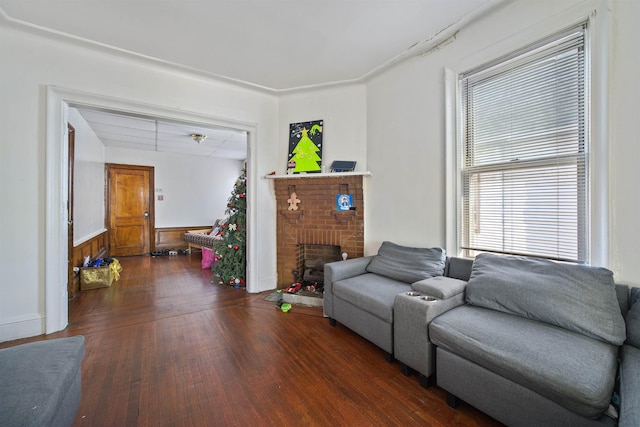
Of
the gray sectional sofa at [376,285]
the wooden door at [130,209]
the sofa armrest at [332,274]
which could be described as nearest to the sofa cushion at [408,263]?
the gray sectional sofa at [376,285]

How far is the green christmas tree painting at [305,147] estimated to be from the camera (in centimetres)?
359

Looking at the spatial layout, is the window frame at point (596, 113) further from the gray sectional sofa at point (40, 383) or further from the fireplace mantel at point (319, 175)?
the gray sectional sofa at point (40, 383)

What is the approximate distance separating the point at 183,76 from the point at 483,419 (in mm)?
4166

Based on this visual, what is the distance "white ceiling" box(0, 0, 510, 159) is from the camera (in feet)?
7.05

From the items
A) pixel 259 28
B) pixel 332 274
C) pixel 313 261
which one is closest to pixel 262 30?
pixel 259 28

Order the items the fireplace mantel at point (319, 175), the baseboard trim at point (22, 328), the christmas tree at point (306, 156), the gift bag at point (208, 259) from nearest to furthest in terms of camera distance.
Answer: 1. the baseboard trim at point (22, 328)
2. the fireplace mantel at point (319, 175)
3. the christmas tree at point (306, 156)
4. the gift bag at point (208, 259)

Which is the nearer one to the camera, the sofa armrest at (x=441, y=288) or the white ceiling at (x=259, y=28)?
the sofa armrest at (x=441, y=288)

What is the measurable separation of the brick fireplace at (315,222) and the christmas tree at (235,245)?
0.62 metres

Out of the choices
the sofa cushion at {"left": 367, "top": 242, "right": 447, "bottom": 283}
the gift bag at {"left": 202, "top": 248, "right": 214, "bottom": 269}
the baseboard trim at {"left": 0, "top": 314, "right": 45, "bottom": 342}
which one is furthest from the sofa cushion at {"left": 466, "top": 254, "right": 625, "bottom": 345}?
the gift bag at {"left": 202, "top": 248, "right": 214, "bottom": 269}

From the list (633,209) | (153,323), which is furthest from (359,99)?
(153,323)

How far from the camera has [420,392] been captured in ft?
5.70

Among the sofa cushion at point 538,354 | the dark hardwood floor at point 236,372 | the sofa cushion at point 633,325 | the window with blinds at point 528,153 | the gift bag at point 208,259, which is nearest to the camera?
the sofa cushion at point 538,354

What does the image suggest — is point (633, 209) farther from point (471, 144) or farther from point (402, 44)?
point (402, 44)

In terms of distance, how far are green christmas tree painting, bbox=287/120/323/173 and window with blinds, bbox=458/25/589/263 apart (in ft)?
5.72
